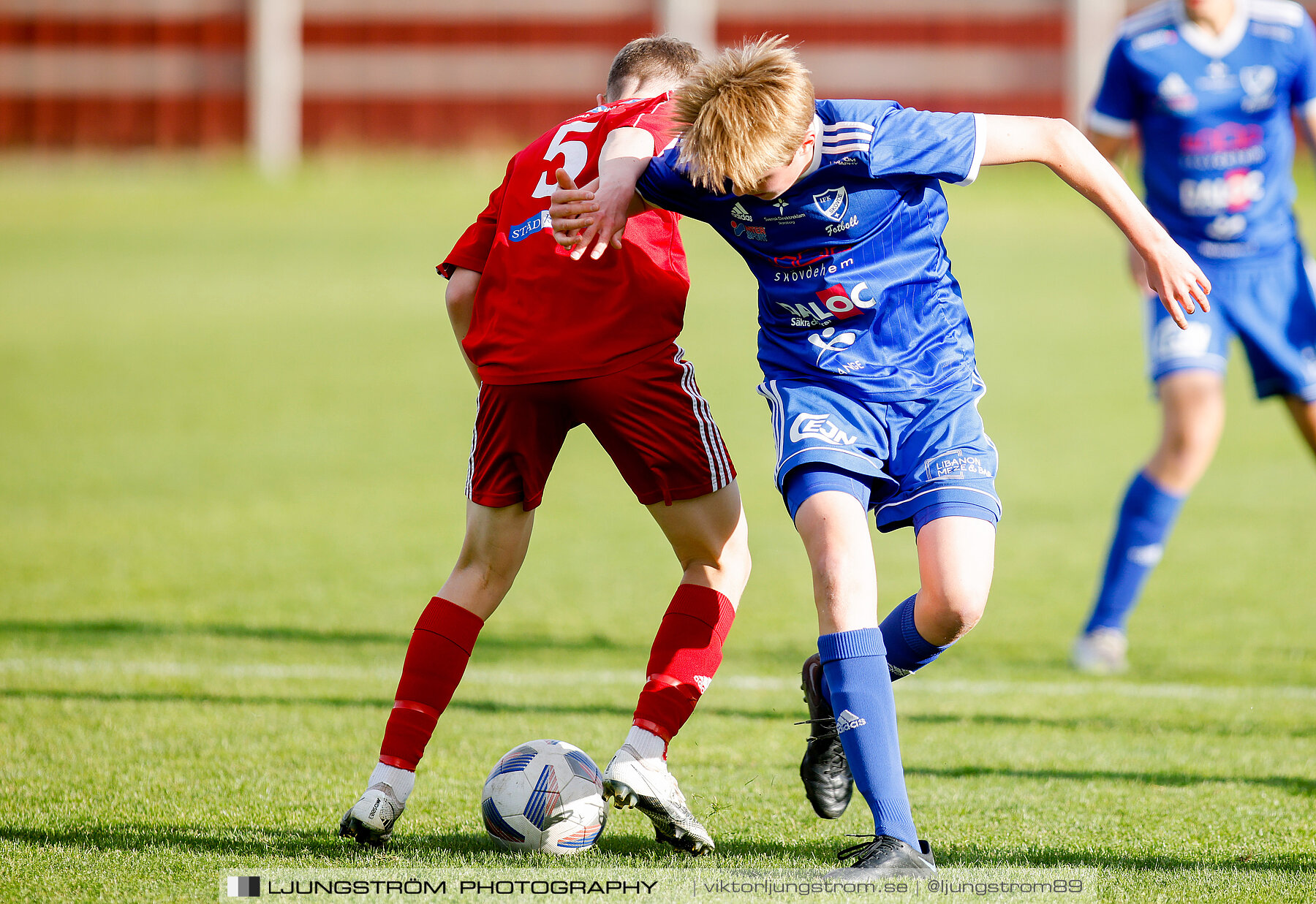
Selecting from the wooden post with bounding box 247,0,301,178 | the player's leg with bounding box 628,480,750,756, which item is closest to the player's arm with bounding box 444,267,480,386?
the player's leg with bounding box 628,480,750,756

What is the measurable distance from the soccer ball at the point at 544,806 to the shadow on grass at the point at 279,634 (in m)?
2.38

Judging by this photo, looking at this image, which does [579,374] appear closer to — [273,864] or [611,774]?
[611,774]

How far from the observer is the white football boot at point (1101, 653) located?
216 inches

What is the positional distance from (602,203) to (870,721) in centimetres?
132

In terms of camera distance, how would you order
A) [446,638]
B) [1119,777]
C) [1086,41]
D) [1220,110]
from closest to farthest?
[446,638] < [1119,777] < [1220,110] < [1086,41]

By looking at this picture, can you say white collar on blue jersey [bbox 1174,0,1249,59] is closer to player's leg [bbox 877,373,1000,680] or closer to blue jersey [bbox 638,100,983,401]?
blue jersey [bbox 638,100,983,401]

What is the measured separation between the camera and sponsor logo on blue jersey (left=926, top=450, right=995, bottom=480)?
10.6 ft

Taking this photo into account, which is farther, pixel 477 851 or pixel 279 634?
pixel 279 634

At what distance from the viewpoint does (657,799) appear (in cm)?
326

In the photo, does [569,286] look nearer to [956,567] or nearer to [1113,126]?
[956,567]

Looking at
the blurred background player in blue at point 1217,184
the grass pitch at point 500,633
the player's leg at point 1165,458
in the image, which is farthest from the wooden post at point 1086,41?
the player's leg at point 1165,458

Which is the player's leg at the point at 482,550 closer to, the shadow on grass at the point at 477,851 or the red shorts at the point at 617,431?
the red shorts at the point at 617,431

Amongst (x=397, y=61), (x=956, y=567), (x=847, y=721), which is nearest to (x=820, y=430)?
(x=956, y=567)

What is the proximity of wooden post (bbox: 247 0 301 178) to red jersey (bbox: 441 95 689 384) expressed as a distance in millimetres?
24916
